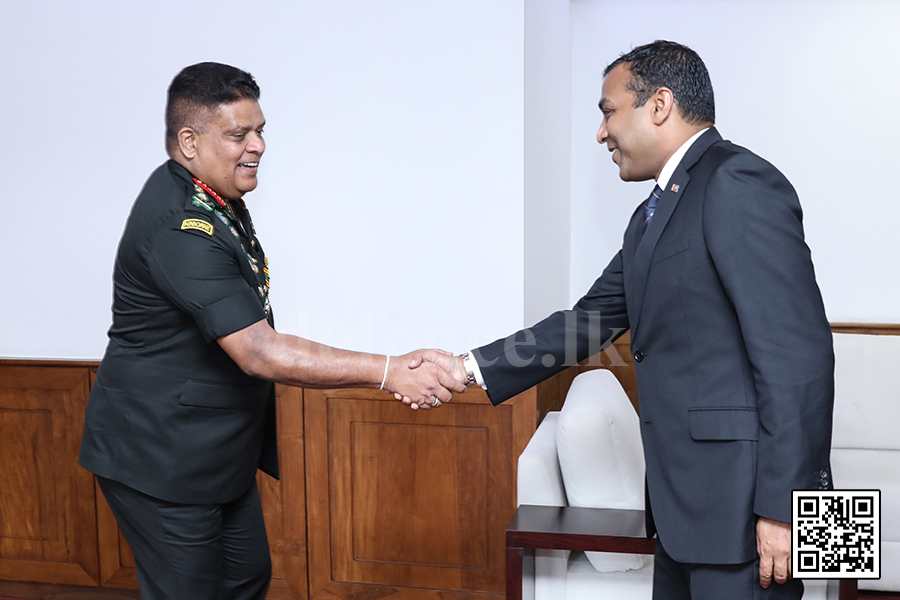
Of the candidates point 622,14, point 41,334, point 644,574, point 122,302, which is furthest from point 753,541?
point 622,14

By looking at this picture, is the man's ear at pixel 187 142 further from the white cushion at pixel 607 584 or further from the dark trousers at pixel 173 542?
the white cushion at pixel 607 584

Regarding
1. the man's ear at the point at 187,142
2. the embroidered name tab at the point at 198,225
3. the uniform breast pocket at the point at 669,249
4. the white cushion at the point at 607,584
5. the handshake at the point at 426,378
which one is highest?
the man's ear at the point at 187,142

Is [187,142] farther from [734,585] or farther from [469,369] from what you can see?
[734,585]

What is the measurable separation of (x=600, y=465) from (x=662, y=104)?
1012 mm

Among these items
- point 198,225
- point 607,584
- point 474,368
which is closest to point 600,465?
point 607,584

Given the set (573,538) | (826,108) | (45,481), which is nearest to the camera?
(573,538)

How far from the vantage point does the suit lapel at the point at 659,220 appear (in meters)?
1.42

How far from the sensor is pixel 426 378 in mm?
2043

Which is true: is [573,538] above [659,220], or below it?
below

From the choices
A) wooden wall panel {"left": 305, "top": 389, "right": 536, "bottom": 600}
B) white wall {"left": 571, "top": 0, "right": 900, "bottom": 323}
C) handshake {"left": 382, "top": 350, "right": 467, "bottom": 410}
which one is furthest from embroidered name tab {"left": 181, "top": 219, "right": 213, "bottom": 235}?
white wall {"left": 571, "top": 0, "right": 900, "bottom": 323}

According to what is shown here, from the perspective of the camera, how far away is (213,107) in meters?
1.67

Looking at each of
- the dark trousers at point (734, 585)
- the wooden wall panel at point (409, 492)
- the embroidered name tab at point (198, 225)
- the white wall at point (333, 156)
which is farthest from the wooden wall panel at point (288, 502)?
the dark trousers at point (734, 585)

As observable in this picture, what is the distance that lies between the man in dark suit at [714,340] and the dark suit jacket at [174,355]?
867mm

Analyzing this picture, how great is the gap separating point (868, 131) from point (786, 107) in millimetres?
374
